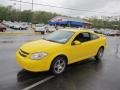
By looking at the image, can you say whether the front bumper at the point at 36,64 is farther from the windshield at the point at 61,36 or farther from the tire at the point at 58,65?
the windshield at the point at 61,36

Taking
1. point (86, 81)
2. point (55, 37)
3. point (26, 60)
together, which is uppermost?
point (55, 37)

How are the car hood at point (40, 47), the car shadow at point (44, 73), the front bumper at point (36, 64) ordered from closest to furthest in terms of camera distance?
the car shadow at point (44, 73)
the front bumper at point (36, 64)
the car hood at point (40, 47)

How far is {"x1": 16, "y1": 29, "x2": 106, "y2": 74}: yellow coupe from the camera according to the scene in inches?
238

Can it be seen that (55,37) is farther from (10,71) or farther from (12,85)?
(12,85)

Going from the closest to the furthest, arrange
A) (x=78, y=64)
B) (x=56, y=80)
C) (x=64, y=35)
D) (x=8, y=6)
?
(x=56, y=80) → (x=64, y=35) → (x=78, y=64) → (x=8, y=6)

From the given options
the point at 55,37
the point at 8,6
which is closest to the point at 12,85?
the point at 55,37

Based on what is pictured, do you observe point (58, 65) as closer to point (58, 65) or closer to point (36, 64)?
point (58, 65)

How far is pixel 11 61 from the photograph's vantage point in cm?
794

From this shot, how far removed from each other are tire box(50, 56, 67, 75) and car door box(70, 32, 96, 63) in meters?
0.57

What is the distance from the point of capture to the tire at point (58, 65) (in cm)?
635

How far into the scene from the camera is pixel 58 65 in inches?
257

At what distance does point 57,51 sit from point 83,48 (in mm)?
1610

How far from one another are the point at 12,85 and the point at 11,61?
9.03 ft

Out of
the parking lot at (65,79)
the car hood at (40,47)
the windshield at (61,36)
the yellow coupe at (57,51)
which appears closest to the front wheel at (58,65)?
the yellow coupe at (57,51)
